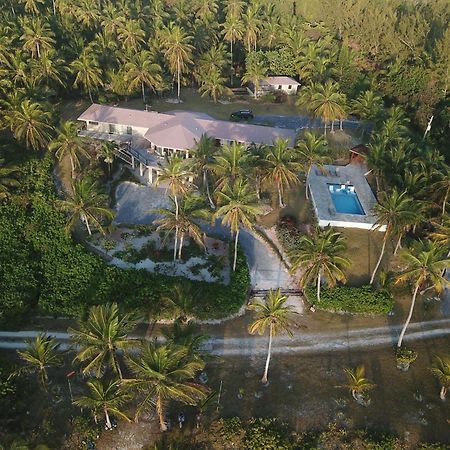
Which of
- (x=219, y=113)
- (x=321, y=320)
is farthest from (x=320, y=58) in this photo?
(x=321, y=320)

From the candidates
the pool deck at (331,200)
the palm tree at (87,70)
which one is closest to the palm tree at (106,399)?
the pool deck at (331,200)

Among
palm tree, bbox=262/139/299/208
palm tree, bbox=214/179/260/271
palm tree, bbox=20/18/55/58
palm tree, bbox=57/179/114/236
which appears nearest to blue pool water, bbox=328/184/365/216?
palm tree, bbox=262/139/299/208

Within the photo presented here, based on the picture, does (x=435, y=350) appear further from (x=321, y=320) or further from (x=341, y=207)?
(x=341, y=207)

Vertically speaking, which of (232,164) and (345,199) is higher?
(232,164)

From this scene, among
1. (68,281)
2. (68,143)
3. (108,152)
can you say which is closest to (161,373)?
(68,281)

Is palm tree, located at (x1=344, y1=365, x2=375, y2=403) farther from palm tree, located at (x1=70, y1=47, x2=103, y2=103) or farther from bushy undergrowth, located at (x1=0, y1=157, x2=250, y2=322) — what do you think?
palm tree, located at (x1=70, y1=47, x2=103, y2=103)

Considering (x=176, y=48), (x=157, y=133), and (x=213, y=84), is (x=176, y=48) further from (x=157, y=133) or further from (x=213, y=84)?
(x=157, y=133)
